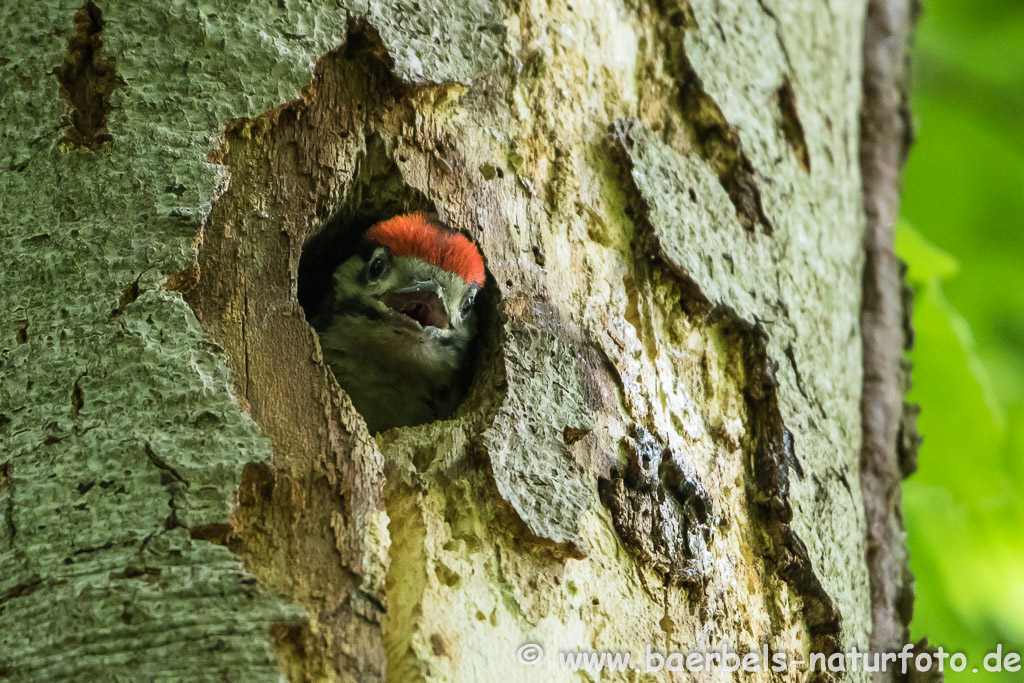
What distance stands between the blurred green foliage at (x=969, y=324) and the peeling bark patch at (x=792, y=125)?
84cm

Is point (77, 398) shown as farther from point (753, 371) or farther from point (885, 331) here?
point (885, 331)

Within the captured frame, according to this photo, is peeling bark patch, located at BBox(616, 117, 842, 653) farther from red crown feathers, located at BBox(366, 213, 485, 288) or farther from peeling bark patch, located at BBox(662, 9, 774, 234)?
red crown feathers, located at BBox(366, 213, 485, 288)

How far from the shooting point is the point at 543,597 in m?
1.82

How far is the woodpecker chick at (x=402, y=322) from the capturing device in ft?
8.85

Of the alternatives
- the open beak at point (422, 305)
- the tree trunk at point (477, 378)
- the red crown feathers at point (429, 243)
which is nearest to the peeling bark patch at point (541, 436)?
the tree trunk at point (477, 378)

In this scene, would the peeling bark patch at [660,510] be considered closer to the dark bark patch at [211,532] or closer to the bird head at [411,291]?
the bird head at [411,291]

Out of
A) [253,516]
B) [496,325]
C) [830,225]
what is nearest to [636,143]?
[496,325]

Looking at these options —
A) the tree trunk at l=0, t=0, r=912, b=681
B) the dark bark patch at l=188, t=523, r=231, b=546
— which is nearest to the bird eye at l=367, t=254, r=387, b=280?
the tree trunk at l=0, t=0, r=912, b=681

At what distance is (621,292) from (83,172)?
114 centimetres

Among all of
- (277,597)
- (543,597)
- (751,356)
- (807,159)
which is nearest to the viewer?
(277,597)

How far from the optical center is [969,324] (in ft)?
14.1

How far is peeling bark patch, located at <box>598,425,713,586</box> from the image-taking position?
6.45 ft

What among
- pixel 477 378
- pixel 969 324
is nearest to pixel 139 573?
pixel 477 378

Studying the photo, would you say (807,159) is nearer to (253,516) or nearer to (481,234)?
(481,234)
